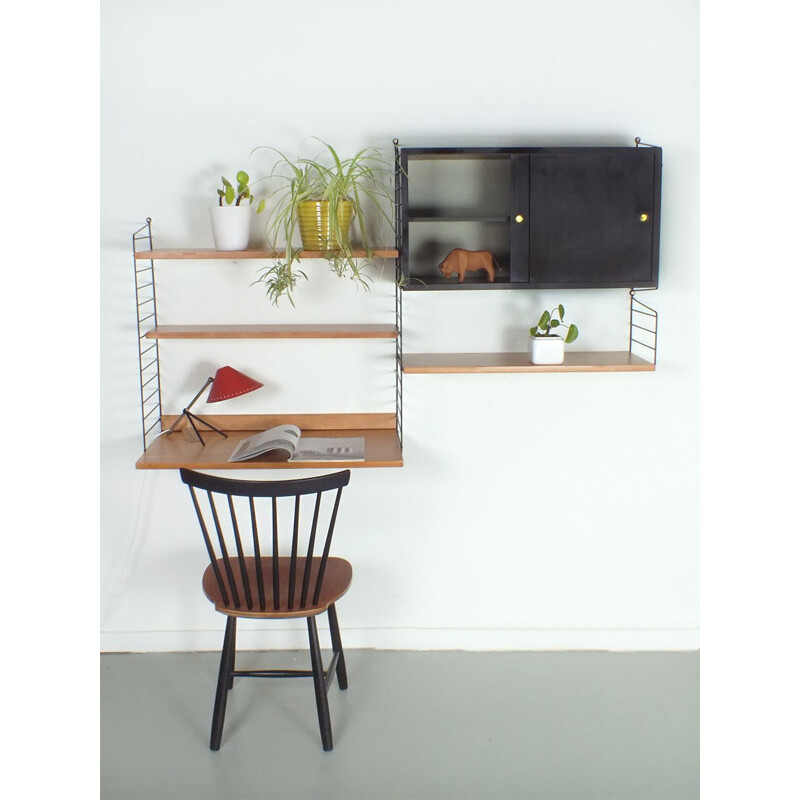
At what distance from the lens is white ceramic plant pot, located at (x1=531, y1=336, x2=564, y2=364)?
2.71 meters

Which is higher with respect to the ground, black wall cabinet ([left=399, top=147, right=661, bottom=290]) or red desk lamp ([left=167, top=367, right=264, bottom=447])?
black wall cabinet ([left=399, top=147, right=661, bottom=290])

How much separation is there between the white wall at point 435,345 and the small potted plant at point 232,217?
144 millimetres

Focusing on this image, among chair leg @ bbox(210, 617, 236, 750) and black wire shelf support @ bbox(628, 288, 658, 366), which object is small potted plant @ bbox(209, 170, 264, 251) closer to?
chair leg @ bbox(210, 617, 236, 750)

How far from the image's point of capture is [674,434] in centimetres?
297

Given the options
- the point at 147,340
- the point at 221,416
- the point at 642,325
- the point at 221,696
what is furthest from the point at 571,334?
the point at 221,696

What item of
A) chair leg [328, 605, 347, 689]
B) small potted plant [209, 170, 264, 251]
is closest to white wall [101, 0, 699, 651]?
small potted plant [209, 170, 264, 251]

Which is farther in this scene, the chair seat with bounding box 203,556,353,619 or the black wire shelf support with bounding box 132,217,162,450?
the black wire shelf support with bounding box 132,217,162,450

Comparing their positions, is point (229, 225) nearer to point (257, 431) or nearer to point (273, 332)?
point (273, 332)

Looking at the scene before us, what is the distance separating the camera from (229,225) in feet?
8.66

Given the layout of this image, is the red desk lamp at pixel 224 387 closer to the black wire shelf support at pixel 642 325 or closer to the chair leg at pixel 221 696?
the chair leg at pixel 221 696

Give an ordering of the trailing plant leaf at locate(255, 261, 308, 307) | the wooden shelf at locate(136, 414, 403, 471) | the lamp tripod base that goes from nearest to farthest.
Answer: the wooden shelf at locate(136, 414, 403, 471), the trailing plant leaf at locate(255, 261, 308, 307), the lamp tripod base

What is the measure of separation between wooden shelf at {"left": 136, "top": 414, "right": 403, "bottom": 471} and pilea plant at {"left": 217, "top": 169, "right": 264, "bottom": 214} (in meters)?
0.74

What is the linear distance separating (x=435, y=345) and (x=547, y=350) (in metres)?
0.41

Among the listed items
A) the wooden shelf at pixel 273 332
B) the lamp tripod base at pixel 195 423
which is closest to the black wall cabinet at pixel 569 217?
the wooden shelf at pixel 273 332
